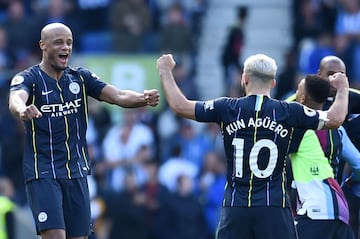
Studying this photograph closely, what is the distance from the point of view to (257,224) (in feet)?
39.5

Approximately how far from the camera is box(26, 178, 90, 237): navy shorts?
1243cm

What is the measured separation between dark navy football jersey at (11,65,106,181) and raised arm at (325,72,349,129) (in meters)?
2.33

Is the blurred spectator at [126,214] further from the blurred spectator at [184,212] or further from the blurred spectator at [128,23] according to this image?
the blurred spectator at [128,23]

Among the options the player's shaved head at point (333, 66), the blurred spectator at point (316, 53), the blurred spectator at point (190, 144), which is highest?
the blurred spectator at point (316, 53)

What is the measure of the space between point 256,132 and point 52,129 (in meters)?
1.90

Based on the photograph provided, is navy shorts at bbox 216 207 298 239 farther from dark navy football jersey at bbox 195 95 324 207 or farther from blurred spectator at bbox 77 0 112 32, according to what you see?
blurred spectator at bbox 77 0 112 32

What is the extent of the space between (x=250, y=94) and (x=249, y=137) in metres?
0.38

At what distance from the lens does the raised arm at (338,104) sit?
12016 millimetres

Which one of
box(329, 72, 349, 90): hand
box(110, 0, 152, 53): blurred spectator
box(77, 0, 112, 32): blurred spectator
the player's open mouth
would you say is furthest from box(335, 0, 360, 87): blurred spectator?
the player's open mouth

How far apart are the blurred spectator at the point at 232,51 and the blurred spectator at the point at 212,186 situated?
2.01m

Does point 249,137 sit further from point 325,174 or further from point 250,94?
point 325,174

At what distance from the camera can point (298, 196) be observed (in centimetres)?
1304

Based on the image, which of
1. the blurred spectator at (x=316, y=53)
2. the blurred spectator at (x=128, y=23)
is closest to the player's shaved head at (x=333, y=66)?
the blurred spectator at (x=316, y=53)

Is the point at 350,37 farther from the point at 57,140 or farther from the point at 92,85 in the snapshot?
the point at 57,140
